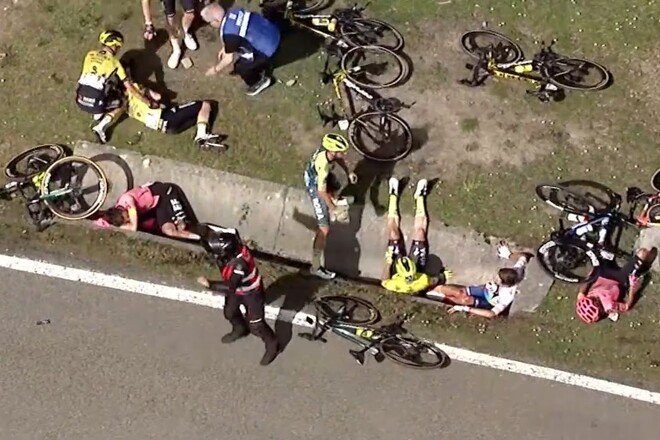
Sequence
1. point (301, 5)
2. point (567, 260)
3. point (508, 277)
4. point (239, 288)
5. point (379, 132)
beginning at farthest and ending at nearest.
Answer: point (301, 5)
point (379, 132)
point (567, 260)
point (508, 277)
point (239, 288)

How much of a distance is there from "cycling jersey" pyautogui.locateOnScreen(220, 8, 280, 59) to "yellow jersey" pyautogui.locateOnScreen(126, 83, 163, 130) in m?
1.57

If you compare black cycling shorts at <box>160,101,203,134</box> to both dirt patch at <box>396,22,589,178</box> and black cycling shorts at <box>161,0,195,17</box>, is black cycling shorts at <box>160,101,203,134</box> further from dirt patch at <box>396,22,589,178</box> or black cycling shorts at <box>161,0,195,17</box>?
dirt patch at <box>396,22,589,178</box>

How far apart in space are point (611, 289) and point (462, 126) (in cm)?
354

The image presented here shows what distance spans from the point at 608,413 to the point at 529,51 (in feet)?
20.4

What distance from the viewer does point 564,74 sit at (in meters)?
14.3

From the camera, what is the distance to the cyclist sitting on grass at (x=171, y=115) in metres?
13.5

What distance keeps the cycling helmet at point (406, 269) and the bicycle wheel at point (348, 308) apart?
72cm

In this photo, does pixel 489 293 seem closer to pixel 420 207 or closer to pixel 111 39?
pixel 420 207

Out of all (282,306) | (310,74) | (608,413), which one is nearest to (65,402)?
(282,306)

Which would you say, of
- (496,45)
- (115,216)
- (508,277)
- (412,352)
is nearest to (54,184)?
(115,216)

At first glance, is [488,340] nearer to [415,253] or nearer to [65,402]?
[415,253]

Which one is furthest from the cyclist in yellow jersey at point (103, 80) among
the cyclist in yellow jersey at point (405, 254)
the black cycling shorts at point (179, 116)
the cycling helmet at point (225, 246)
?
the cyclist in yellow jersey at point (405, 254)

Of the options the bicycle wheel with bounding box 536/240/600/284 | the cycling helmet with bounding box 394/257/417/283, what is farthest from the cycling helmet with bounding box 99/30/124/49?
the bicycle wheel with bounding box 536/240/600/284

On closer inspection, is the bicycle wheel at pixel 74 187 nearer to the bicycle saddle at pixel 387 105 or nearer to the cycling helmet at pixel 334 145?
the cycling helmet at pixel 334 145
